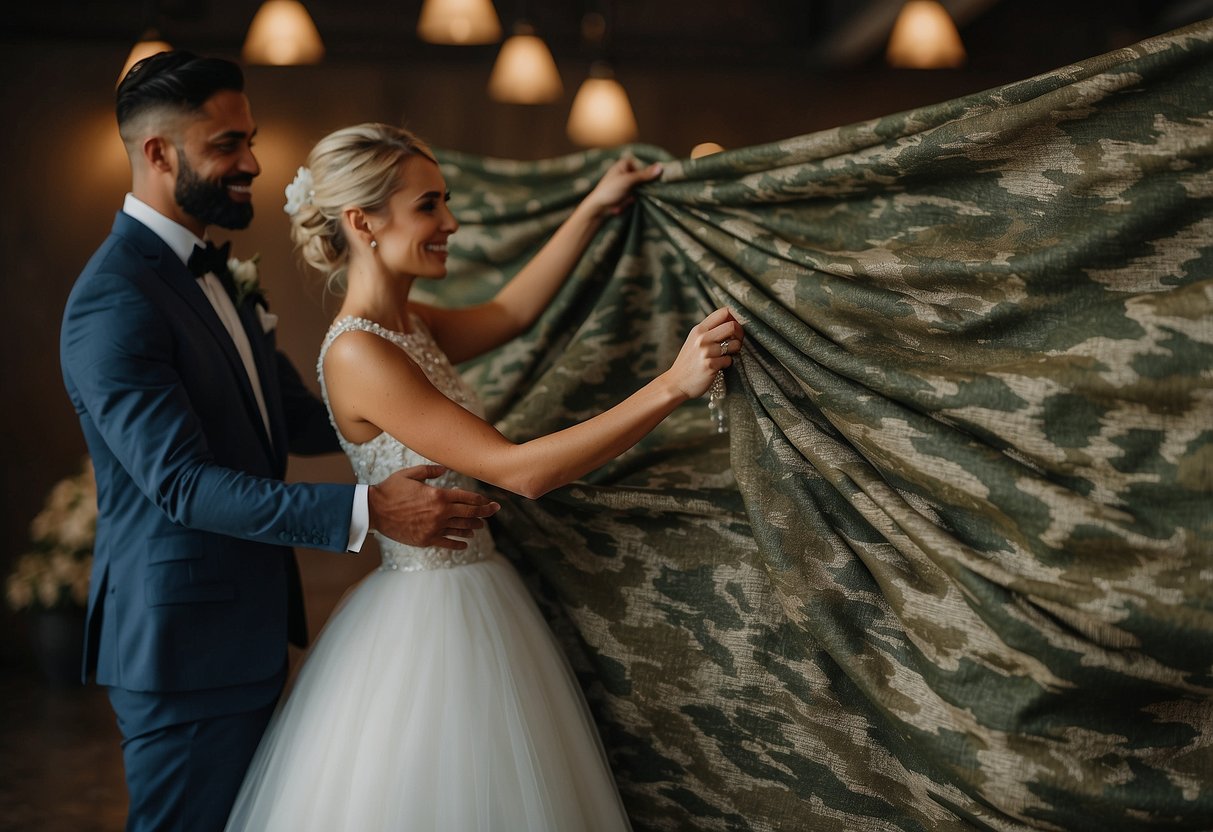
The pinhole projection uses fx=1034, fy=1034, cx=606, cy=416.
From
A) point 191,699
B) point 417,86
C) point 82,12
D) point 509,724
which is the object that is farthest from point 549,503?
point 82,12

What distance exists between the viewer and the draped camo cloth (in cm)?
151

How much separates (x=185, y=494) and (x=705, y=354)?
99 centimetres

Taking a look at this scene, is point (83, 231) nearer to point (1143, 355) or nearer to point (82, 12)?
point (82, 12)

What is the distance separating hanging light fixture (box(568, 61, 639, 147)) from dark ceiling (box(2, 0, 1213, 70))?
45 centimetres

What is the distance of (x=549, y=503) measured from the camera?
2.22 meters

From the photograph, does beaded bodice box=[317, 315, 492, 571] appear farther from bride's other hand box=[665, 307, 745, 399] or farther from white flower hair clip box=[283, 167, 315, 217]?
bride's other hand box=[665, 307, 745, 399]

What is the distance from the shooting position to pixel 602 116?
4.91 m

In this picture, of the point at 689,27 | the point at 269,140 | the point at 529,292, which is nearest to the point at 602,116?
the point at 689,27

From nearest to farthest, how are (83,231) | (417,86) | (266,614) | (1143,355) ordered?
(1143,355) < (266,614) < (83,231) < (417,86)

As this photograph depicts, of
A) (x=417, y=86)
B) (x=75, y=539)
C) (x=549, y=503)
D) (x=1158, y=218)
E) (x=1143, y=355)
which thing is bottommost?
(x=75, y=539)

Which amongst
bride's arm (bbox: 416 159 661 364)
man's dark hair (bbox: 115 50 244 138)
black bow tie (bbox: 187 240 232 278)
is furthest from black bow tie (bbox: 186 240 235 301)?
bride's arm (bbox: 416 159 661 364)

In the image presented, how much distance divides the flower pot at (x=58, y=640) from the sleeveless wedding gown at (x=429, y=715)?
2.87 meters

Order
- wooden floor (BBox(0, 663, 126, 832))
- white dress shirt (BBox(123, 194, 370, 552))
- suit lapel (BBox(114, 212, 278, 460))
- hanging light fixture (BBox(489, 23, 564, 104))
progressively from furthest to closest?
hanging light fixture (BBox(489, 23, 564, 104)) → wooden floor (BBox(0, 663, 126, 832)) → suit lapel (BBox(114, 212, 278, 460)) → white dress shirt (BBox(123, 194, 370, 552))

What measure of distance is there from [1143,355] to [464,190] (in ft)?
5.70
